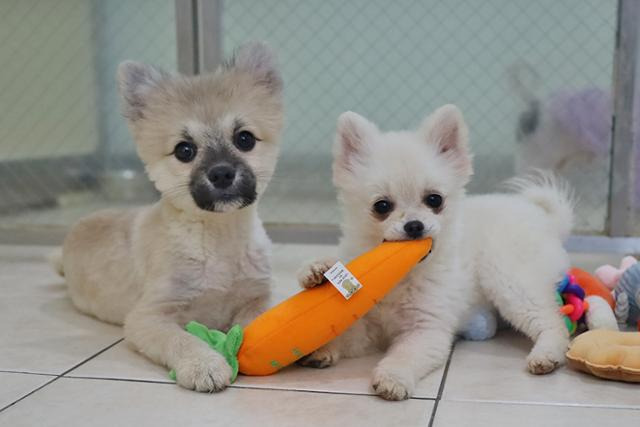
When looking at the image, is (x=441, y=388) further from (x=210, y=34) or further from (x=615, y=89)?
(x=210, y=34)

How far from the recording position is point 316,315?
1.67 m

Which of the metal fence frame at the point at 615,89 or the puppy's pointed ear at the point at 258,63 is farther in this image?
the metal fence frame at the point at 615,89

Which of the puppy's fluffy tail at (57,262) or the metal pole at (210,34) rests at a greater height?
the metal pole at (210,34)

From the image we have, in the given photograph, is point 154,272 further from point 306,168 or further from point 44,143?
point 44,143

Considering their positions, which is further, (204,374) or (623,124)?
(623,124)

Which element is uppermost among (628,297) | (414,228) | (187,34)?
(187,34)

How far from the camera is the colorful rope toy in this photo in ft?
6.43

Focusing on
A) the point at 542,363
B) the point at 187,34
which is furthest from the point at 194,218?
the point at 187,34

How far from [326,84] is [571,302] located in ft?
7.60

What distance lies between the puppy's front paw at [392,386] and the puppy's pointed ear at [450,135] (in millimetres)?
630

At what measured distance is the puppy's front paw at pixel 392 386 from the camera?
60.0 inches

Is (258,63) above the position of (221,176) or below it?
above

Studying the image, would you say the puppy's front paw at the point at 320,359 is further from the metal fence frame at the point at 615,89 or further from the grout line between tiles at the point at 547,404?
the metal fence frame at the point at 615,89

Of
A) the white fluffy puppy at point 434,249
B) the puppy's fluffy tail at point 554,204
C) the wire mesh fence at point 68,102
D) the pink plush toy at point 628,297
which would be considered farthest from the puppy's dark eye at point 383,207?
the wire mesh fence at point 68,102
